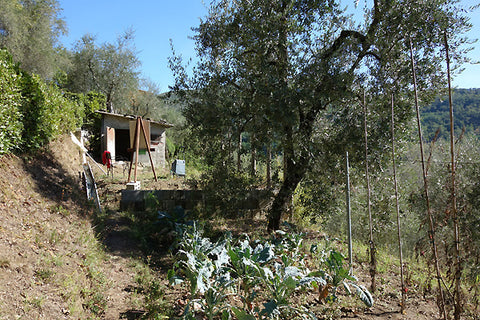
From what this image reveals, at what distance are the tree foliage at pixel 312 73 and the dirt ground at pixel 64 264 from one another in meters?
2.84

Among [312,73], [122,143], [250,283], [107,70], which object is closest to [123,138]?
[122,143]

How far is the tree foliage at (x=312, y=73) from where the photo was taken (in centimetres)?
539

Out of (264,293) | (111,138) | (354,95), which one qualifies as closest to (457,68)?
(354,95)

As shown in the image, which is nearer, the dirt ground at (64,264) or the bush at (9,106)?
the dirt ground at (64,264)

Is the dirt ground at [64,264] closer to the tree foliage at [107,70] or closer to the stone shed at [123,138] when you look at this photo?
the stone shed at [123,138]

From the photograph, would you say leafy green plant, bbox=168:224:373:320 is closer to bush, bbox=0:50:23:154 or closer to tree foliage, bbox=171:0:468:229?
tree foliage, bbox=171:0:468:229

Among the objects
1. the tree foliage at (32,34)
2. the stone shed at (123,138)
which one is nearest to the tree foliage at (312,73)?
the stone shed at (123,138)

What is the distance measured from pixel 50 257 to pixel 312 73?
541cm

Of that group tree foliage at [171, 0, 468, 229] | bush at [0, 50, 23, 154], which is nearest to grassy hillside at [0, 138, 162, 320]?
bush at [0, 50, 23, 154]

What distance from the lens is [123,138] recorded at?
16562 mm

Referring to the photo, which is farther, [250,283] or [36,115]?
[36,115]

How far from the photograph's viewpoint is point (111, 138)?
1427 cm

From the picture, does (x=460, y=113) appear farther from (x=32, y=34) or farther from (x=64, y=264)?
(x=32, y=34)

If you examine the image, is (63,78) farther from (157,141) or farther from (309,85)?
(309,85)
